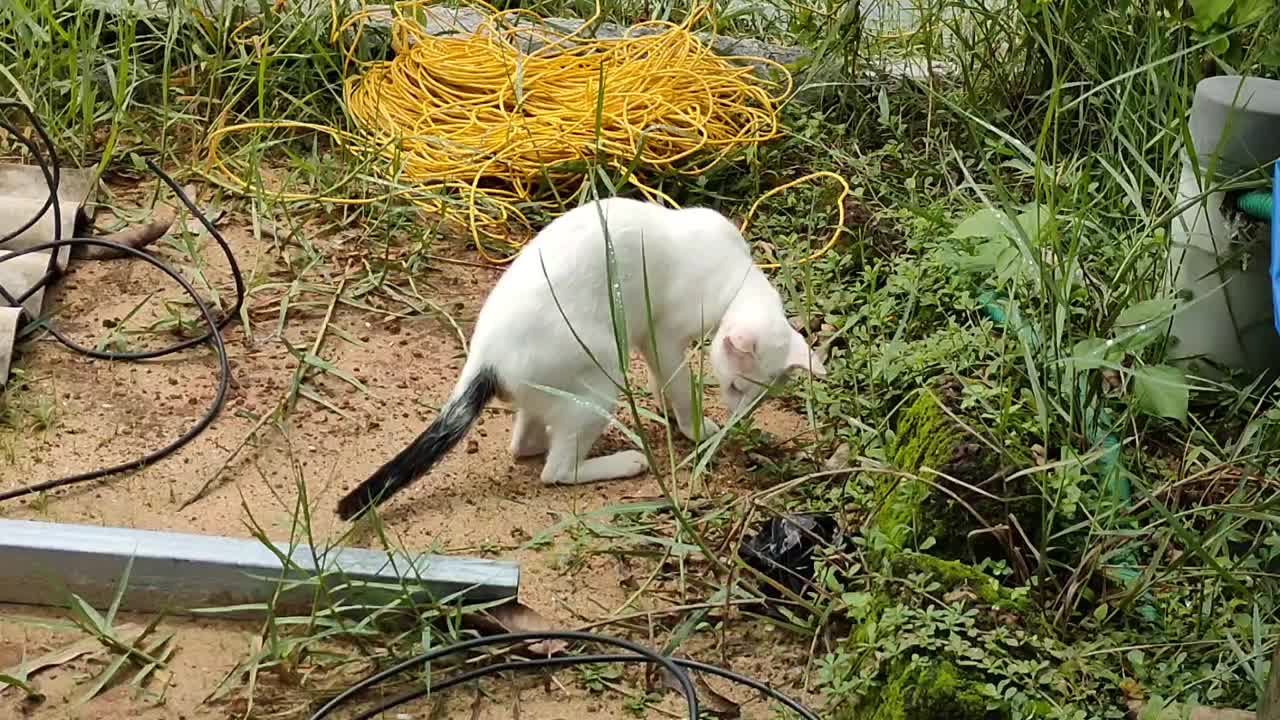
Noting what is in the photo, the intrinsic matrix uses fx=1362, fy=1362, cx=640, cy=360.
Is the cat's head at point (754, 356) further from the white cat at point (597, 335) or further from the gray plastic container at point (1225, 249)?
the gray plastic container at point (1225, 249)

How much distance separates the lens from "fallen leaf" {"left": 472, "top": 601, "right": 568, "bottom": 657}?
2.70m

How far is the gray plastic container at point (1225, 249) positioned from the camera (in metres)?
3.22

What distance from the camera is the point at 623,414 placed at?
361 cm

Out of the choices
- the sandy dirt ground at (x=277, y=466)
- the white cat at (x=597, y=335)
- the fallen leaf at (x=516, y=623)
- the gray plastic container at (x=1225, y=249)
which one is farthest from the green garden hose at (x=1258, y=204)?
the fallen leaf at (x=516, y=623)

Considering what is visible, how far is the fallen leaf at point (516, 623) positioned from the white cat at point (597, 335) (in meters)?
0.36

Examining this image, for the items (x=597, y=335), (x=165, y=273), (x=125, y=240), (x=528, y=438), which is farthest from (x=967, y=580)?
(x=125, y=240)

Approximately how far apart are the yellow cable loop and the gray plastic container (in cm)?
117

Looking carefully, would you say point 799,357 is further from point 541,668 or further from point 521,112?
point 521,112

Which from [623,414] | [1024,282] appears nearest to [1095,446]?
[1024,282]

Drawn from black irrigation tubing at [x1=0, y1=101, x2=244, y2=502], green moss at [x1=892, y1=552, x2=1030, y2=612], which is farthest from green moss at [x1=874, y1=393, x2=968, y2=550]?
black irrigation tubing at [x1=0, y1=101, x2=244, y2=502]

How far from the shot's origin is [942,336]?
139 inches

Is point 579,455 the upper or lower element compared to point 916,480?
lower

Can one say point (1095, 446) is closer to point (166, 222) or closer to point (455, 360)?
point (455, 360)

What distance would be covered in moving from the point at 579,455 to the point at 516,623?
66 cm
